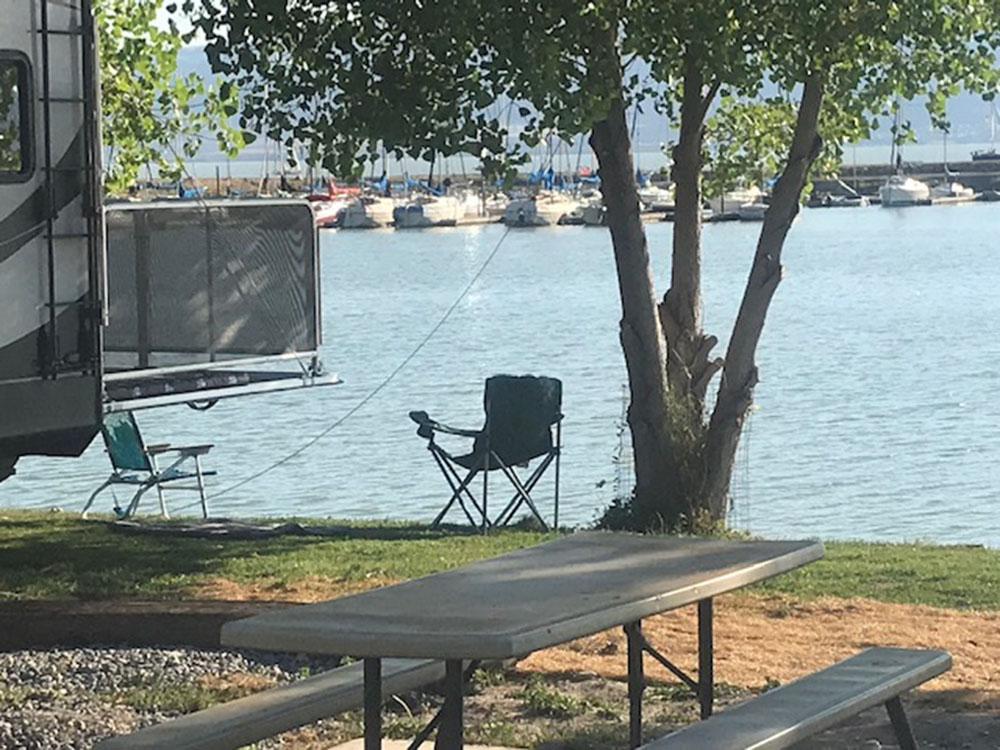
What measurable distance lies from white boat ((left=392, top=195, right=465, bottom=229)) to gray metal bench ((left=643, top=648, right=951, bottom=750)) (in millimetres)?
77980

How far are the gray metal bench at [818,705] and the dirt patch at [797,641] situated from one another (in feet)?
3.11

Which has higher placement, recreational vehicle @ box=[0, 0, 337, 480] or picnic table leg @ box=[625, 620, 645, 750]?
recreational vehicle @ box=[0, 0, 337, 480]

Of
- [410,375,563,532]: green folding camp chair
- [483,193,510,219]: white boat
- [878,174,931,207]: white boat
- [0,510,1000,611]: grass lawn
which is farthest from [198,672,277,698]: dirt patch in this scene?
[878,174,931,207]: white boat

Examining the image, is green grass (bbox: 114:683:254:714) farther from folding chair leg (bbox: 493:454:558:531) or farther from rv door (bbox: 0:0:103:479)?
folding chair leg (bbox: 493:454:558:531)

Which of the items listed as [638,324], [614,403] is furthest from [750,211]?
[638,324]

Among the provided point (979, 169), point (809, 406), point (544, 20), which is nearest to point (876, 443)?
point (809, 406)

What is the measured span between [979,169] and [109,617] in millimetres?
98778

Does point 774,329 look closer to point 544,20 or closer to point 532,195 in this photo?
point 544,20

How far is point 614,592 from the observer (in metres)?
4.57

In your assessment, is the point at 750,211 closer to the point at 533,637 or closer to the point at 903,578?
the point at 903,578

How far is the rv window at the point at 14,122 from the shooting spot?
726cm

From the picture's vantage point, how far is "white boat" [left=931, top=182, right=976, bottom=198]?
9369 centimetres

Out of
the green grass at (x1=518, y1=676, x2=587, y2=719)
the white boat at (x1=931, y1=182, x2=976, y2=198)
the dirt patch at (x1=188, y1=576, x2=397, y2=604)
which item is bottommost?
the white boat at (x1=931, y1=182, x2=976, y2=198)

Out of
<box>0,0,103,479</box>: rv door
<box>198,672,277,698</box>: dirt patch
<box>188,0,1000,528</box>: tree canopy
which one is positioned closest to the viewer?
<box>198,672,277,698</box>: dirt patch
